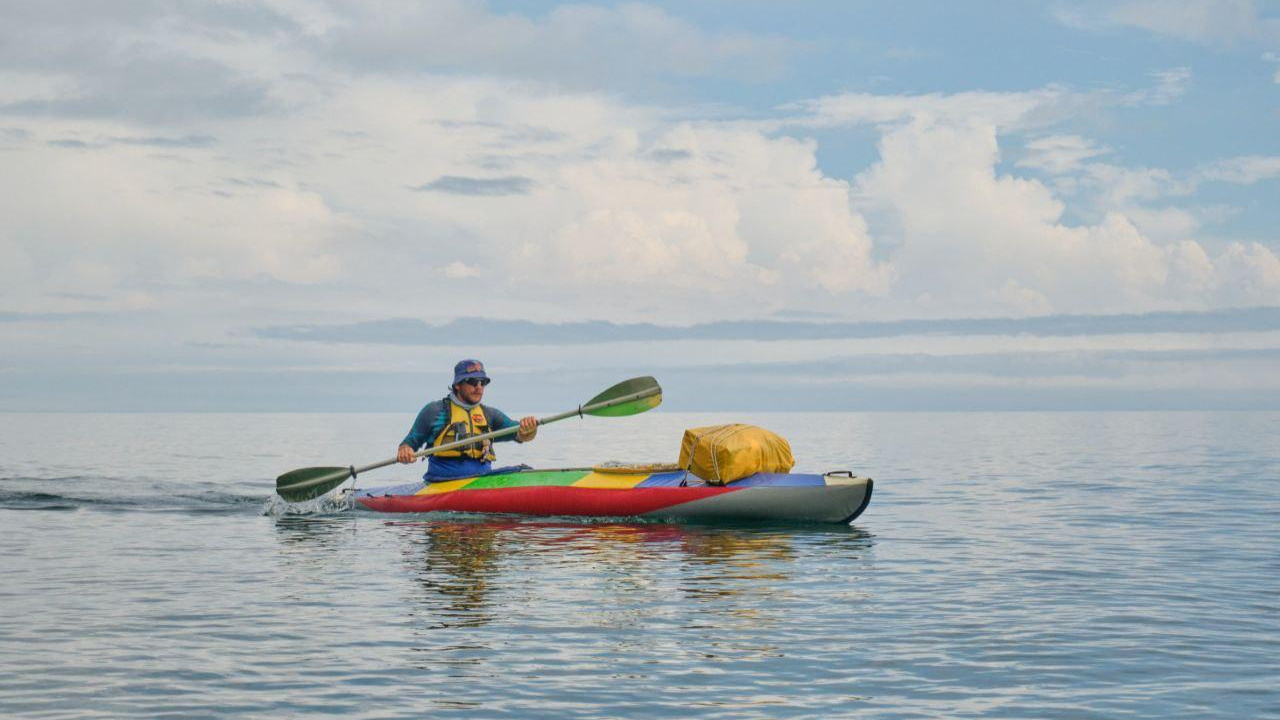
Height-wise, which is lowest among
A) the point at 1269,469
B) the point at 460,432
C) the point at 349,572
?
the point at 1269,469

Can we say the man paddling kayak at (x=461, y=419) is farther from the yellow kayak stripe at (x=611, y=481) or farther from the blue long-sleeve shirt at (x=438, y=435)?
the yellow kayak stripe at (x=611, y=481)

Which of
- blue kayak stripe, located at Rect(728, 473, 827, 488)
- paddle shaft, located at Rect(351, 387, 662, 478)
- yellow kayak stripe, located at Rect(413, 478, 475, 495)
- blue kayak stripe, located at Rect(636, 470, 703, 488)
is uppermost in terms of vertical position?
paddle shaft, located at Rect(351, 387, 662, 478)

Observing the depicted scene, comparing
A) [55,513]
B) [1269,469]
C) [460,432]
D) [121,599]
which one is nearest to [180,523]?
[55,513]

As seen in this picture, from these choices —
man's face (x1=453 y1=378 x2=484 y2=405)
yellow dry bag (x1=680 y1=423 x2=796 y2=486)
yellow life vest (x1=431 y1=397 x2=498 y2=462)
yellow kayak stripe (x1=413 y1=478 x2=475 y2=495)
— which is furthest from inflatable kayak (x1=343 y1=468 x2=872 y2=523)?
man's face (x1=453 y1=378 x2=484 y2=405)

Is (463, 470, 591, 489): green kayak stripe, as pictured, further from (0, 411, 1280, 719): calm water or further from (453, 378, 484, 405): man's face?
(453, 378, 484, 405): man's face

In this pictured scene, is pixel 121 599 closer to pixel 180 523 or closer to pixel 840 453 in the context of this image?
pixel 180 523

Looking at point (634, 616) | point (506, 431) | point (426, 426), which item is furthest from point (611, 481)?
point (634, 616)

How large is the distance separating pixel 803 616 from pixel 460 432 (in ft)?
29.0

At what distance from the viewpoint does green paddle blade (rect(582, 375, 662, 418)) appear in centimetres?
1780

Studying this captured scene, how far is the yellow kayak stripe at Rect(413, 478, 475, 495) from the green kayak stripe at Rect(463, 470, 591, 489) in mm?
106

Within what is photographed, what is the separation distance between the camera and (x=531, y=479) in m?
17.4

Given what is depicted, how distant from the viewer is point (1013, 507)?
21094 mm

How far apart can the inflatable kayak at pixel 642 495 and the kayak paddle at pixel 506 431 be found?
0.69m

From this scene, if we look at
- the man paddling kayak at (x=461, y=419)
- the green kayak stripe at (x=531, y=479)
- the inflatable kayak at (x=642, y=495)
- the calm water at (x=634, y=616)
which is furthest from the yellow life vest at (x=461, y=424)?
the calm water at (x=634, y=616)
